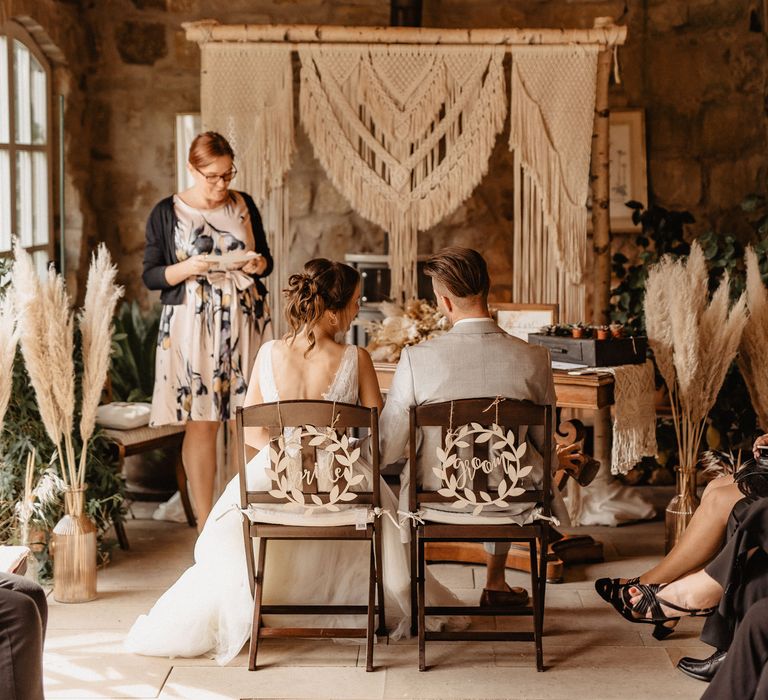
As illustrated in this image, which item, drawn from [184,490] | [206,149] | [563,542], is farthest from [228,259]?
[563,542]

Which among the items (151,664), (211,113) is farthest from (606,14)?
(151,664)

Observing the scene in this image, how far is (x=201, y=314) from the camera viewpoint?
412cm

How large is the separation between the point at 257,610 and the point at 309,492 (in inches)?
15.0

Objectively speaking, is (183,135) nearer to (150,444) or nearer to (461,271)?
(150,444)

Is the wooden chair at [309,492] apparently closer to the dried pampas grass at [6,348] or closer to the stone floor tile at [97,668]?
the stone floor tile at [97,668]

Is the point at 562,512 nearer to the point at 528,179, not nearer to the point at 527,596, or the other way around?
the point at 527,596

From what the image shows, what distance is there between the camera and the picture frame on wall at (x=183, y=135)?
5965 mm

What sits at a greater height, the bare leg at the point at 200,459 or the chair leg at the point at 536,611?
the bare leg at the point at 200,459

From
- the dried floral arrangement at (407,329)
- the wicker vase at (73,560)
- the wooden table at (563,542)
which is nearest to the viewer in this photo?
the wicker vase at (73,560)

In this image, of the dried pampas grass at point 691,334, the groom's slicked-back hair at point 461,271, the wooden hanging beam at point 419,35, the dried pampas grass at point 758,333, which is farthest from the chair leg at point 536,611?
the wooden hanging beam at point 419,35

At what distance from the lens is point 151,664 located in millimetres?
3146

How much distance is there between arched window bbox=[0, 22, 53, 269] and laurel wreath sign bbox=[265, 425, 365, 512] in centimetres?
227

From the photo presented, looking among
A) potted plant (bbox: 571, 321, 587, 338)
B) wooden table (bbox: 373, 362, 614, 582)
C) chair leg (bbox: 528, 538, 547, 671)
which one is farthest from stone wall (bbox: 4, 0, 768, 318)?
chair leg (bbox: 528, 538, 547, 671)

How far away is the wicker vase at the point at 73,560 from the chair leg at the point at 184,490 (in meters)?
0.87
